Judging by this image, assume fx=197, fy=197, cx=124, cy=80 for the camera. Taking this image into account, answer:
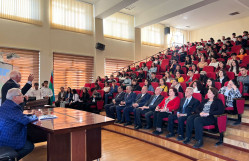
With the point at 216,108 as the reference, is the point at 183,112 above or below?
below

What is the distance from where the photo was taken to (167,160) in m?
3.01

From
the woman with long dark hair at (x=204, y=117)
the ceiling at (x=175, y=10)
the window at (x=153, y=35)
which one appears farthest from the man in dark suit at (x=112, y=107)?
the window at (x=153, y=35)

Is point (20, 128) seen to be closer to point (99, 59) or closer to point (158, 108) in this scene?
point (158, 108)

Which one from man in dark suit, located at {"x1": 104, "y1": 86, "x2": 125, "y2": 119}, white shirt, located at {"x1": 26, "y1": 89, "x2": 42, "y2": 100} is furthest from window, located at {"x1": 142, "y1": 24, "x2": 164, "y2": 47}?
white shirt, located at {"x1": 26, "y1": 89, "x2": 42, "y2": 100}

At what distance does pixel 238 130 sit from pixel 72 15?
7601 millimetres

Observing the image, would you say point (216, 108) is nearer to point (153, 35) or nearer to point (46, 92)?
point (46, 92)

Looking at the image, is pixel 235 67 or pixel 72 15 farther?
pixel 72 15

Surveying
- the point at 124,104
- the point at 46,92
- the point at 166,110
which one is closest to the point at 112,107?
the point at 124,104

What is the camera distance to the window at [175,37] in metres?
12.5

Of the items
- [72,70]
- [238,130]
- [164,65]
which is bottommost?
[238,130]

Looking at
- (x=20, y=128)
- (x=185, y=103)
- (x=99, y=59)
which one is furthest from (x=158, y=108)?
(x=99, y=59)

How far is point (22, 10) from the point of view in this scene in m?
7.29

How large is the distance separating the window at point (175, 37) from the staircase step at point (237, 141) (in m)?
9.96

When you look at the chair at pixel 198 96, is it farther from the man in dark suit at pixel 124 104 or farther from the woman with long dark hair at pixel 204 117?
the man in dark suit at pixel 124 104
